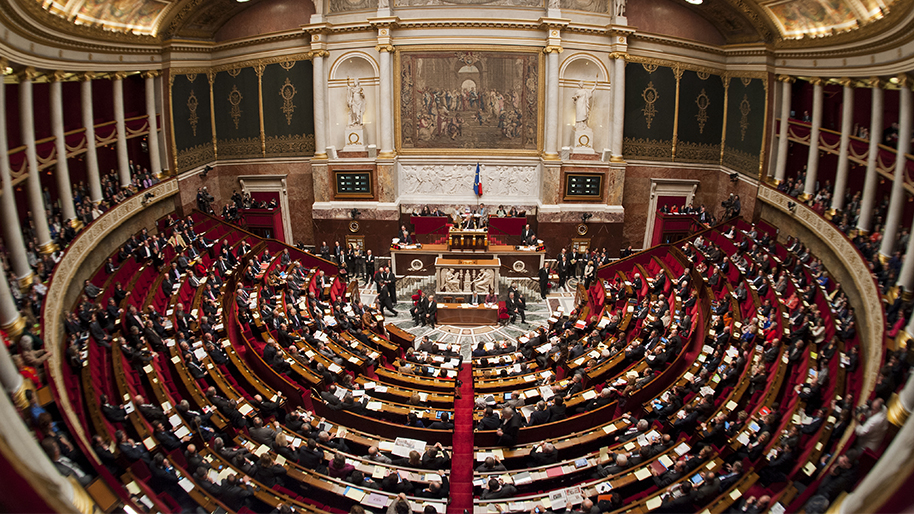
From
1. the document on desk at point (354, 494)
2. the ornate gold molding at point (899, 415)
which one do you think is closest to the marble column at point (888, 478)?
the ornate gold molding at point (899, 415)

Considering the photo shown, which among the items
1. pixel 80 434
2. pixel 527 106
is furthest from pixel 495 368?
pixel 527 106

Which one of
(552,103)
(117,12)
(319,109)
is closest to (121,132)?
(117,12)

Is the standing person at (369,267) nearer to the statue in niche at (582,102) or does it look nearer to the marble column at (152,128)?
the marble column at (152,128)

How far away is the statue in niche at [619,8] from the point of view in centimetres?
2352

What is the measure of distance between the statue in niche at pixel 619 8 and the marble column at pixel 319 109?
44.6ft

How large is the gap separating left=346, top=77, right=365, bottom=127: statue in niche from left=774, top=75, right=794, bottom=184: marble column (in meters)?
18.2

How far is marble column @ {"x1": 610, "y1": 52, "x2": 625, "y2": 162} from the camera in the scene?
24.1 m

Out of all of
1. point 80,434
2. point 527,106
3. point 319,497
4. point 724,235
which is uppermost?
point 527,106

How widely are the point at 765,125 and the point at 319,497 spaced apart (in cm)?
2191

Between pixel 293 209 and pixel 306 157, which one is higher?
pixel 306 157

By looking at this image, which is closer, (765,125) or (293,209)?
(765,125)

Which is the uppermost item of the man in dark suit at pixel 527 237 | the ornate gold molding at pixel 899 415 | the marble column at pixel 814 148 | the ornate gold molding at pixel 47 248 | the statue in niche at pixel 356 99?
the statue in niche at pixel 356 99

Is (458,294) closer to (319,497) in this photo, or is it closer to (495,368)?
(495,368)

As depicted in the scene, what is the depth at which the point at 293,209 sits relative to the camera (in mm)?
26469
